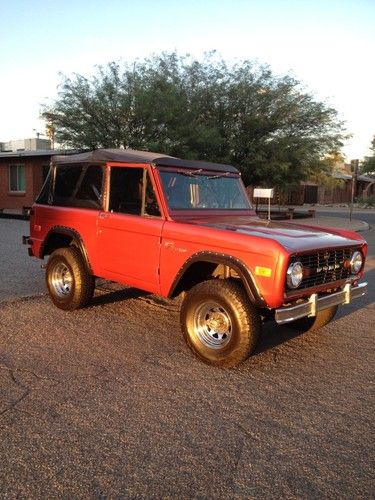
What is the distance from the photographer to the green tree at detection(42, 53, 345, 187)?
17.5m

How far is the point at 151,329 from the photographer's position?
5.35 m

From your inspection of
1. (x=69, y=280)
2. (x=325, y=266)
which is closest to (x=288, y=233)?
(x=325, y=266)

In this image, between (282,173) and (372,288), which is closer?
(372,288)

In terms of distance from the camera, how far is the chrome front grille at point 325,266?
420 centimetres

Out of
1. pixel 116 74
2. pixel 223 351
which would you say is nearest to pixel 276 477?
pixel 223 351

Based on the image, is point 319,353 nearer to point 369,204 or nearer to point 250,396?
point 250,396

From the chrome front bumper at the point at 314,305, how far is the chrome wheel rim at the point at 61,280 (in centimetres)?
311

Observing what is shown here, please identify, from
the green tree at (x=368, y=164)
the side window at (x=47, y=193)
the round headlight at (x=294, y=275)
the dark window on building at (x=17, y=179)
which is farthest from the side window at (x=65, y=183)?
the green tree at (x=368, y=164)

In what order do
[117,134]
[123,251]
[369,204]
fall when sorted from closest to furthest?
[123,251] < [117,134] < [369,204]

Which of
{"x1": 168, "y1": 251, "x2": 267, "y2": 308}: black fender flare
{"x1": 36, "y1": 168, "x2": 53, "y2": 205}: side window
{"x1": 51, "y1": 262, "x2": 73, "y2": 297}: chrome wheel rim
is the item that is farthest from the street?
{"x1": 36, "y1": 168, "x2": 53, "y2": 205}: side window

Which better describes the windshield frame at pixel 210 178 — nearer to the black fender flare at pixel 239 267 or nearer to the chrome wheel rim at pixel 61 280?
the black fender flare at pixel 239 267

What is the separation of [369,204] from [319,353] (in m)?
47.9

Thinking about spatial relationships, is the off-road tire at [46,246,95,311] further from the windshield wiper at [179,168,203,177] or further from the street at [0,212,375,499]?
the windshield wiper at [179,168,203,177]

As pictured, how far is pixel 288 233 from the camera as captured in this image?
4.50m
